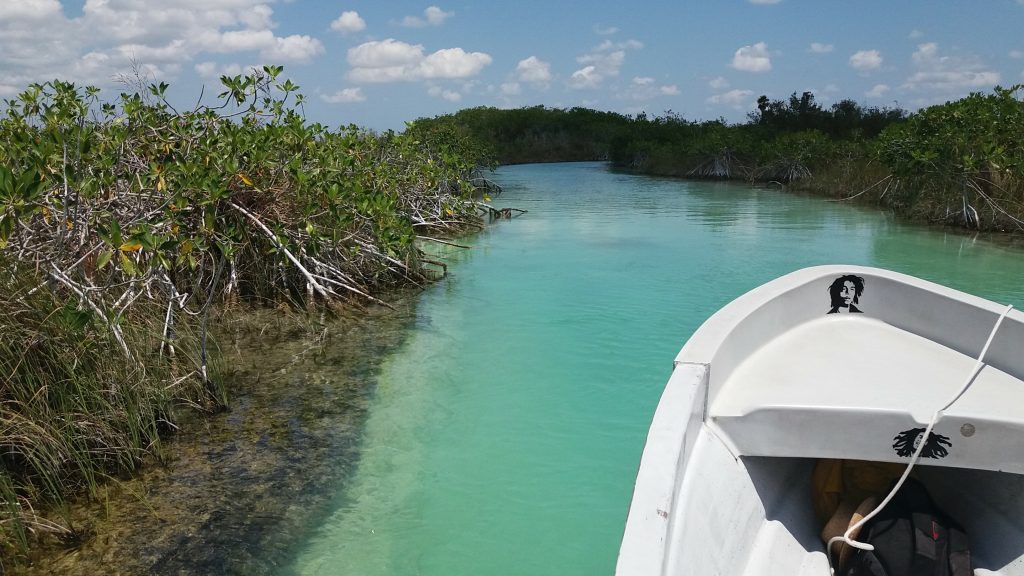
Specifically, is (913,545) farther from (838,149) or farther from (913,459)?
(838,149)

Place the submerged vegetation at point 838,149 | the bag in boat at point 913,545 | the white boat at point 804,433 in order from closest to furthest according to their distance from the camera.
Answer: the white boat at point 804,433
the bag in boat at point 913,545
the submerged vegetation at point 838,149

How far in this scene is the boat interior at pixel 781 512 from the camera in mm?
2205

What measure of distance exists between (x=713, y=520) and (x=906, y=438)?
0.77 meters

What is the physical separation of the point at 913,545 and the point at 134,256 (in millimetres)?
4507

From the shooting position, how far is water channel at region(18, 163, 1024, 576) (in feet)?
10.5

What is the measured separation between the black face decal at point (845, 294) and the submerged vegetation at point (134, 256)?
11.1 ft

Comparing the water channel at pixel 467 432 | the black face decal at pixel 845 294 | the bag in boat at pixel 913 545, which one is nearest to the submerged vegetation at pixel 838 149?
the water channel at pixel 467 432

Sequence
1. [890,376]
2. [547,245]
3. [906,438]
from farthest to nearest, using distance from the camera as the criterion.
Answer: [547,245]
[890,376]
[906,438]

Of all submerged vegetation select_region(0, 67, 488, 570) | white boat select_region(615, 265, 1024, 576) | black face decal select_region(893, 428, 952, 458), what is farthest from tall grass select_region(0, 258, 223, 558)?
black face decal select_region(893, 428, 952, 458)

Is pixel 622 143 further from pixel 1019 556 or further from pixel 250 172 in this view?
pixel 1019 556

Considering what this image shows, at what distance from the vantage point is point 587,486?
381cm

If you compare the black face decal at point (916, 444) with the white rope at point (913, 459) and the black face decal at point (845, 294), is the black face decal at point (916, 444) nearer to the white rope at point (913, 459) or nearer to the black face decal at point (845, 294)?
the white rope at point (913, 459)

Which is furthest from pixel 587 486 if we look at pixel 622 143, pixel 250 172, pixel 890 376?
pixel 622 143

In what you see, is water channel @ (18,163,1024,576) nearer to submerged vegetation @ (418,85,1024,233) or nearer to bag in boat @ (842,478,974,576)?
bag in boat @ (842,478,974,576)
